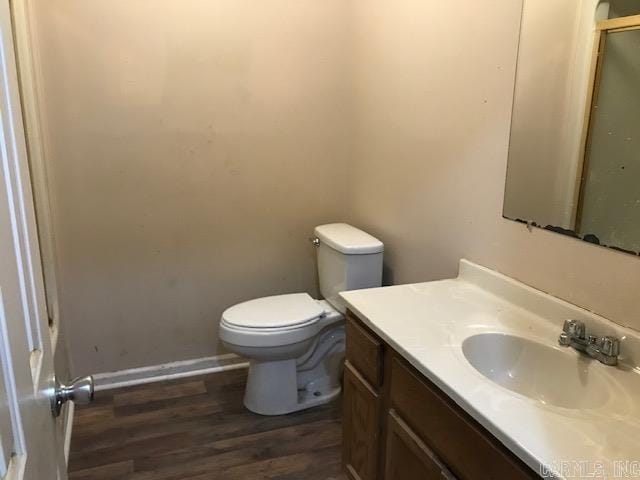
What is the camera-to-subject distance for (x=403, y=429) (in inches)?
57.5

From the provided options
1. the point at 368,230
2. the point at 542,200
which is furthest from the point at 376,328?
the point at 368,230

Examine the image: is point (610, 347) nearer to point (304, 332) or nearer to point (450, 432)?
point (450, 432)

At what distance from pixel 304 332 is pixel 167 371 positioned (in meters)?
0.91

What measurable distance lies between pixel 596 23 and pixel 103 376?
2.61 metres

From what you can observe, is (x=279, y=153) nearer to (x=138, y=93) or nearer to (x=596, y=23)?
(x=138, y=93)

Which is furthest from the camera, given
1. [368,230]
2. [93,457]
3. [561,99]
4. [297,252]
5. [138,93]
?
[297,252]

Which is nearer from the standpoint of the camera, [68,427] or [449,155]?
[449,155]

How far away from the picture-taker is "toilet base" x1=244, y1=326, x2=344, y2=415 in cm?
246

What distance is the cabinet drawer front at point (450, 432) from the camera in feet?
3.53

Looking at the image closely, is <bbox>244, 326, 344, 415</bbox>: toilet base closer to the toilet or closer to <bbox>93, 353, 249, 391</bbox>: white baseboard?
the toilet

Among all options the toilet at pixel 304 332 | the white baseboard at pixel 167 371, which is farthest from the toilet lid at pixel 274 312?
the white baseboard at pixel 167 371

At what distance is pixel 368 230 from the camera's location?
2693 millimetres

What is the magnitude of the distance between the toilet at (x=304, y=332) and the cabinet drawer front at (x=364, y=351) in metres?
0.61

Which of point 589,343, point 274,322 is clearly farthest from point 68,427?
point 589,343
